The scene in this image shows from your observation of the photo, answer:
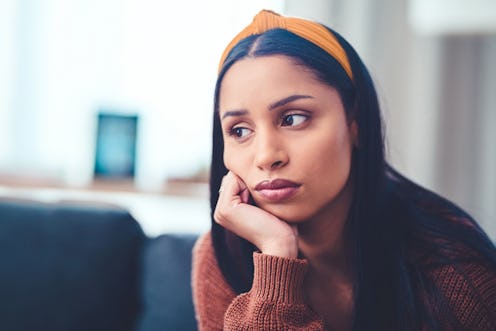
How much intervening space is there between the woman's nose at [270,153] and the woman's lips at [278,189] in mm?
23

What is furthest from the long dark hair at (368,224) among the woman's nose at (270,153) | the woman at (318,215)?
the woman's nose at (270,153)

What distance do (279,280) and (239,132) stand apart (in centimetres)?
23

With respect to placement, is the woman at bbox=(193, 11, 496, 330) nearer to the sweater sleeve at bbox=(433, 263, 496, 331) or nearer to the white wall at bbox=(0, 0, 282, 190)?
the sweater sleeve at bbox=(433, 263, 496, 331)

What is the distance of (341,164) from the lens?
0.71m

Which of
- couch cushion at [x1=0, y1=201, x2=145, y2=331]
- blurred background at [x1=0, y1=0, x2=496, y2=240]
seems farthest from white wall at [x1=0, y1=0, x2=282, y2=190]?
couch cushion at [x1=0, y1=201, x2=145, y2=331]

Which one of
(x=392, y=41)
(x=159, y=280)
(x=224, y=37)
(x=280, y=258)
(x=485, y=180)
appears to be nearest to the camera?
(x=280, y=258)

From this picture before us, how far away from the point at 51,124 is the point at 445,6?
1.62 metres

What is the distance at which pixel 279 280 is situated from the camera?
0.67m

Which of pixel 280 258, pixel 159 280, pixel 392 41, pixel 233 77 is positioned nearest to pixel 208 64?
pixel 392 41

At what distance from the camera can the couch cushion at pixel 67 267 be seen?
107 cm

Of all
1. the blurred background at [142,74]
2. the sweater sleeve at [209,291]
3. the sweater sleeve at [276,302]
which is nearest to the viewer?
the sweater sleeve at [276,302]

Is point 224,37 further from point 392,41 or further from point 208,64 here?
point 392,41

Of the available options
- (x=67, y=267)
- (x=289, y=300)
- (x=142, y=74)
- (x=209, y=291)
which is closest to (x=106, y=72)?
(x=142, y=74)

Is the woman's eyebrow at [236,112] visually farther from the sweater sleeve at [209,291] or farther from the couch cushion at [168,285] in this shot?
the couch cushion at [168,285]
